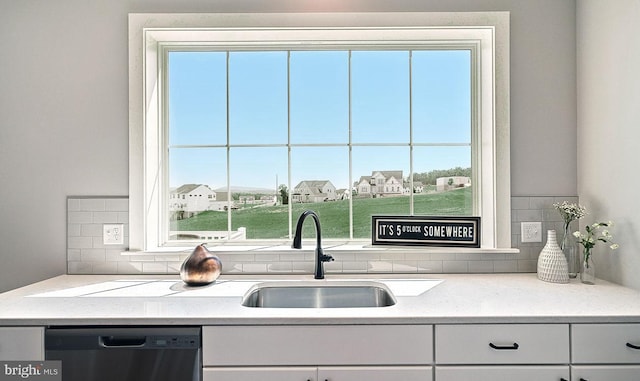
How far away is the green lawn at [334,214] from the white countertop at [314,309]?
0.38m

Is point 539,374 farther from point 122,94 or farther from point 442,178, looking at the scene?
point 122,94

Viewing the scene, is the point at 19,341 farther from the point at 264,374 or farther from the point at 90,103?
the point at 90,103

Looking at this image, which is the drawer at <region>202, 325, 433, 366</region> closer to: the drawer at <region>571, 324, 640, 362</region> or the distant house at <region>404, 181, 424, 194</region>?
the drawer at <region>571, 324, 640, 362</region>

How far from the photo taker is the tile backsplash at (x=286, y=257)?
2018mm

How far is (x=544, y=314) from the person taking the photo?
1338mm

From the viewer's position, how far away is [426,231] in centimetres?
206

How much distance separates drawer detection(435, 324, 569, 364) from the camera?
1.34m

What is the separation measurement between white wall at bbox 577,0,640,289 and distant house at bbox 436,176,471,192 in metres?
0.58

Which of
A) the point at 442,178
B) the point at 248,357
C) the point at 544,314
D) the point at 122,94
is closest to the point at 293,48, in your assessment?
the point at 122,94

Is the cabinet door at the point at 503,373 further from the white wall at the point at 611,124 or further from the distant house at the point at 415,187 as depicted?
the distant house at the point at 415,187

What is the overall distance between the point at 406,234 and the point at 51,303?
5.52 feet

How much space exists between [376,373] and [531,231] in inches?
49.3

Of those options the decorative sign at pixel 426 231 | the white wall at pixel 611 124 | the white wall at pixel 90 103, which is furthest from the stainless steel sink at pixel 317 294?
the white wall at pixel 611 124

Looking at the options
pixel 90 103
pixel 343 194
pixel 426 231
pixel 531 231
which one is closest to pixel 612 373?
pixel 531 231
